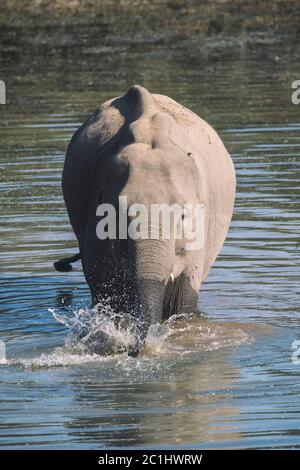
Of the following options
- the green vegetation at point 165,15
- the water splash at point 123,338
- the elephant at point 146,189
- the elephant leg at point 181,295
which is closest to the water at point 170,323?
→ the water splash at point 123,338

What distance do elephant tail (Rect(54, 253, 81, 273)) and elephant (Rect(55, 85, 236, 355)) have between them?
1.05 m

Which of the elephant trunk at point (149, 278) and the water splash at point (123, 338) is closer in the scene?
the elephant trunk at point (149, 278)

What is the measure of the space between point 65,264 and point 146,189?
2.86 metres

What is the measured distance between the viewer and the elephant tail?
1311 cm

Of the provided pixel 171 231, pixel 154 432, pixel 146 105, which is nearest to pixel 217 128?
pixel 146 105

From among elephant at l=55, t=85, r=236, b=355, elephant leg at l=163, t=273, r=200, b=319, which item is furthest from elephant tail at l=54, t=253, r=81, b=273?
elephant leg at l=163, t=273, r=200, b=319

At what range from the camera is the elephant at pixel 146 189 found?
33.8ft

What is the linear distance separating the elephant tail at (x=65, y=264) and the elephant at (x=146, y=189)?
105cm

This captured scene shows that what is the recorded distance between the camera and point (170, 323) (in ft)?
38.5

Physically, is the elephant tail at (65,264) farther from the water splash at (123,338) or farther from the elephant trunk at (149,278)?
the elephant trunk at (149,278)

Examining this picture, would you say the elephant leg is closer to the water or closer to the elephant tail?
the water

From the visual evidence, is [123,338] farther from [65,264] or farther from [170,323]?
[65,264]

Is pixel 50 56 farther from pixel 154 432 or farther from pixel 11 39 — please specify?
pixel 154 432

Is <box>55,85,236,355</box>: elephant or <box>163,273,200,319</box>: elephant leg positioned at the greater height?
<box>55,85,236,355</box>: elephant
